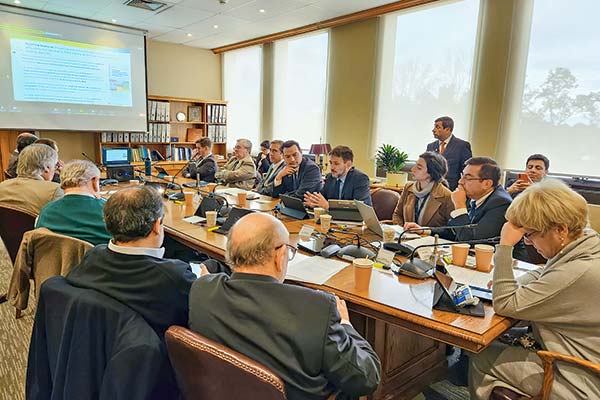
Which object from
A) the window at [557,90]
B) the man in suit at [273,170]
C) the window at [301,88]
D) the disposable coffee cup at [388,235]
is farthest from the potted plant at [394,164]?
the disposable coffee cup at [388,235]

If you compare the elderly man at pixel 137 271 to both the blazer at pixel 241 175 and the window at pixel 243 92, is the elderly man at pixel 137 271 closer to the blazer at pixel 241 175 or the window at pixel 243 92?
the blazer at pixel 241 175

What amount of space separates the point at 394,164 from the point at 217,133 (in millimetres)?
4035

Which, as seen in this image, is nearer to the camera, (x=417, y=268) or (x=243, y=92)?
(x=417, y=268)

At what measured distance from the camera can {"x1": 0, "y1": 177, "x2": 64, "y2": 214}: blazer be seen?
2.49 meters

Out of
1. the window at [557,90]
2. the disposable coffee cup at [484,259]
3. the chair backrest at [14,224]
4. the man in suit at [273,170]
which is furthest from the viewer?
the man in suit at [273,170]

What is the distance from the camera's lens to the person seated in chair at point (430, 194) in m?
2.62

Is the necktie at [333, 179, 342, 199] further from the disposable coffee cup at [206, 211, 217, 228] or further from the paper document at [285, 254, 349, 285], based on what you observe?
the paper document at [285, 254, 349, 285]

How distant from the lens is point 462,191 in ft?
7.72

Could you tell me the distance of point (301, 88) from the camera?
6.50 meters

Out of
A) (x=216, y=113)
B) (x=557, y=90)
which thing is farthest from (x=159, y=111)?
(x=557, y=90)

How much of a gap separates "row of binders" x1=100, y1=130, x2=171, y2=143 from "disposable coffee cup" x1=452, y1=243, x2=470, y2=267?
6050 millimetres

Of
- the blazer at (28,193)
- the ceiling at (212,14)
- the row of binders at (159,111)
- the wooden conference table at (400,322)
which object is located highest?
the ceiling at (212,14)

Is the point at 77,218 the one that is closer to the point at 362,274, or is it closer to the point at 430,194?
the point at 362,274

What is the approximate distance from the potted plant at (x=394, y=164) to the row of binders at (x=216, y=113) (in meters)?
3.81
